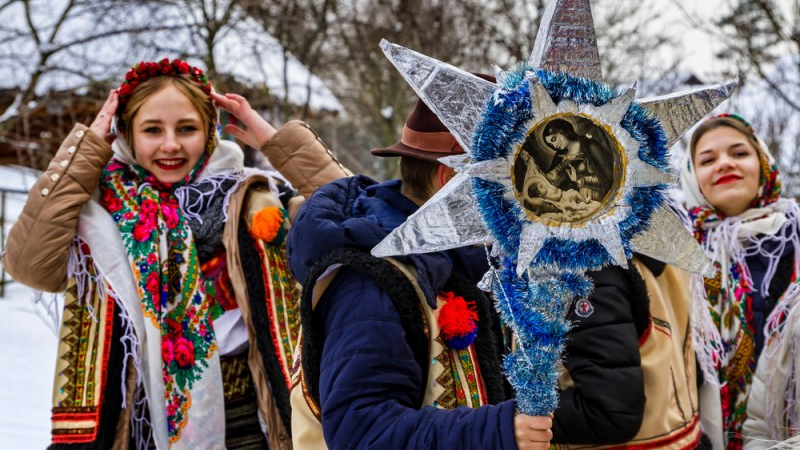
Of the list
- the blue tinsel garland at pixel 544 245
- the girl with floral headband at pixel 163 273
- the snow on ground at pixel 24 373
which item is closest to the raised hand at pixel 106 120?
the girl with floral headband at pixel 163 273

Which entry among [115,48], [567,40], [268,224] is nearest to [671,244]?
[567,40]

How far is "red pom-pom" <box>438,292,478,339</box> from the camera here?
4.79 ft

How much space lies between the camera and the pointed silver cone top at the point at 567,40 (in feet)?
4.11

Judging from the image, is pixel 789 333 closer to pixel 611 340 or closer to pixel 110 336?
pixel 611 340

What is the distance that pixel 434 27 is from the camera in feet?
32.7

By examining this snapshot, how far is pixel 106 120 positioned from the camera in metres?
2.50

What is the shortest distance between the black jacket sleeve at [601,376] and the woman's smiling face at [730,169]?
1.43 metres

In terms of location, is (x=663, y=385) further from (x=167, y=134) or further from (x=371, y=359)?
(x=167, y=134)

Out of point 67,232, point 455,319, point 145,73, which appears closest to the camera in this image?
point 455,319

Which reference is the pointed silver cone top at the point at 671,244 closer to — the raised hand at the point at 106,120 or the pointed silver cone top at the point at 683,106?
the pointed silver cone top at the point at 683,106

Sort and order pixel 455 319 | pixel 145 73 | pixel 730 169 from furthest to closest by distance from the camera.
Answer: pixel 730 169, pixel 145 73, pixel 455 319

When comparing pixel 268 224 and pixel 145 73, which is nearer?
pixel 268 224

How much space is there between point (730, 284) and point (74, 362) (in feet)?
8.07

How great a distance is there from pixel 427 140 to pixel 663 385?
993 mm
